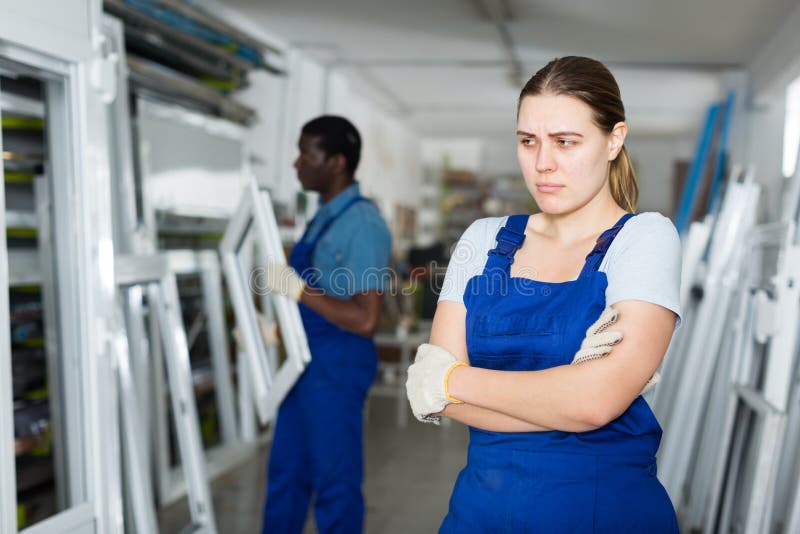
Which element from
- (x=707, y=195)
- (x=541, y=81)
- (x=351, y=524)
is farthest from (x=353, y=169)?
(x=707, y=195)

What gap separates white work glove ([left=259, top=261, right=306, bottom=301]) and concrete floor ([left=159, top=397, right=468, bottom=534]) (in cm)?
144

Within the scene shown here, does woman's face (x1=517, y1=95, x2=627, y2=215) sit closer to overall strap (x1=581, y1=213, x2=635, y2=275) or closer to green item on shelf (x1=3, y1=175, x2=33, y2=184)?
overall strap (x1=581, y1=213, x2=635, y2=275)

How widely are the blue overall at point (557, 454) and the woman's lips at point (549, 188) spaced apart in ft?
0.36

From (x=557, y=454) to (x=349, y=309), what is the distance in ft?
3.88

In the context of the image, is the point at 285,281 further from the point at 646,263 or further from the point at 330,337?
the point at 646,263

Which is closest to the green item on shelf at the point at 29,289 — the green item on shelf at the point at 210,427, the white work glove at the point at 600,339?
the green item on shelf at the point at 210,427

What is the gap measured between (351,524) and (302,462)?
0.25 metres

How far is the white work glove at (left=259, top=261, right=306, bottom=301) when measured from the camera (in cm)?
230

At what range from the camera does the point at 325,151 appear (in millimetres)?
2438

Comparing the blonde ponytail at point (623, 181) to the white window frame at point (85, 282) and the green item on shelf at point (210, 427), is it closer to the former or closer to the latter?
the white window frame at point (85, 282)

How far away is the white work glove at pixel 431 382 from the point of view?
1203 millimetres

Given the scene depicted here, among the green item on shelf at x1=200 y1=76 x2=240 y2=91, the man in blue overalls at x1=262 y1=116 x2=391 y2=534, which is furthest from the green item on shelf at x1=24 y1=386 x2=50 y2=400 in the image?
the green item on shelf at x1=200 y1=76 x2=240 y2=91

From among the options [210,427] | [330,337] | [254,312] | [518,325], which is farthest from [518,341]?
[210,427]

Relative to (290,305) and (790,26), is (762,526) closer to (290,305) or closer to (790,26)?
(290,305)
